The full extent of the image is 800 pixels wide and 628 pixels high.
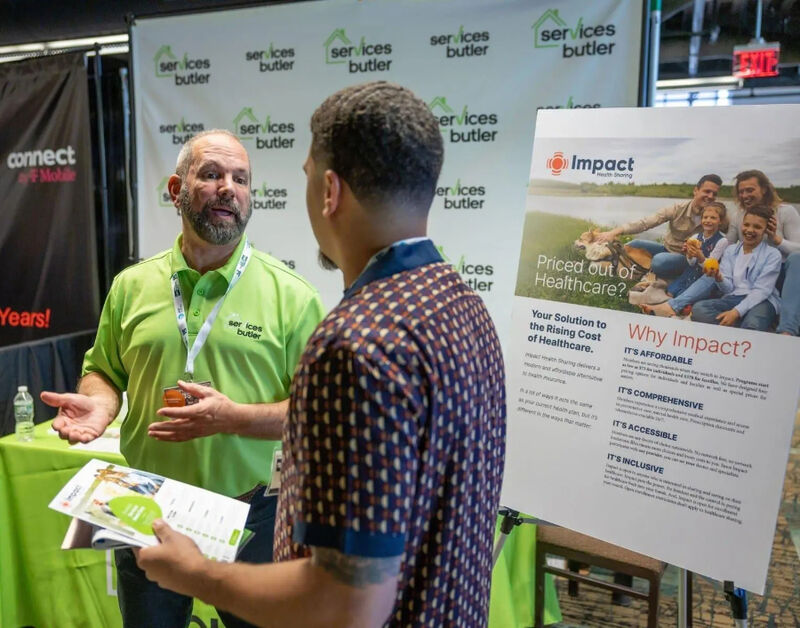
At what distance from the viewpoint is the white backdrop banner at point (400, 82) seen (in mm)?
2986

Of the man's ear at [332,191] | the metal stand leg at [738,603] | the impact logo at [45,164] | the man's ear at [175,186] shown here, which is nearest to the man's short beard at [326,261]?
the man's ear at [332,191]

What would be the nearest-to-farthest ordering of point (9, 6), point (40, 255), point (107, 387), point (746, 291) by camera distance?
point (746, 291)
point (107, 387)
point (40, 255)
point (9, 6)

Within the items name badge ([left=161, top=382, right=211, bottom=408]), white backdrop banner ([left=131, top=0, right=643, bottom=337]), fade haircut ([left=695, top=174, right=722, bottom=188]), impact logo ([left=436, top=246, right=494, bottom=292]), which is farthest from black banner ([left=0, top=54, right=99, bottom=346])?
fade haircut ([left=695, top=174, right=722, bottom=188])

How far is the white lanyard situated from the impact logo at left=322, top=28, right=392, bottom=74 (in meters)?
1.83

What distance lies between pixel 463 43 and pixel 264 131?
1.14 meters

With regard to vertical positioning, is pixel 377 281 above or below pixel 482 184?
below

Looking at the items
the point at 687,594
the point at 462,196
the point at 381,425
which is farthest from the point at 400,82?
the point at 381,425

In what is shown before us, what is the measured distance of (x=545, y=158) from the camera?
1.96 metres

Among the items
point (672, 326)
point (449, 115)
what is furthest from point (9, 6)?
point (672, 326)

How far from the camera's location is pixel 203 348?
1.76 m

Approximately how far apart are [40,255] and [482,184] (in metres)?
2.97

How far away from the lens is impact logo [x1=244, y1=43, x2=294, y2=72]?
3.51 meters

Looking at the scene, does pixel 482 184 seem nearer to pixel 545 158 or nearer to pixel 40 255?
pixel 545 158

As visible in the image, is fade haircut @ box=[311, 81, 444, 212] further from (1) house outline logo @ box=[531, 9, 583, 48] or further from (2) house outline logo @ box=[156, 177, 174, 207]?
(2) house outline logo @ box=[156, 177, 174, 207]
